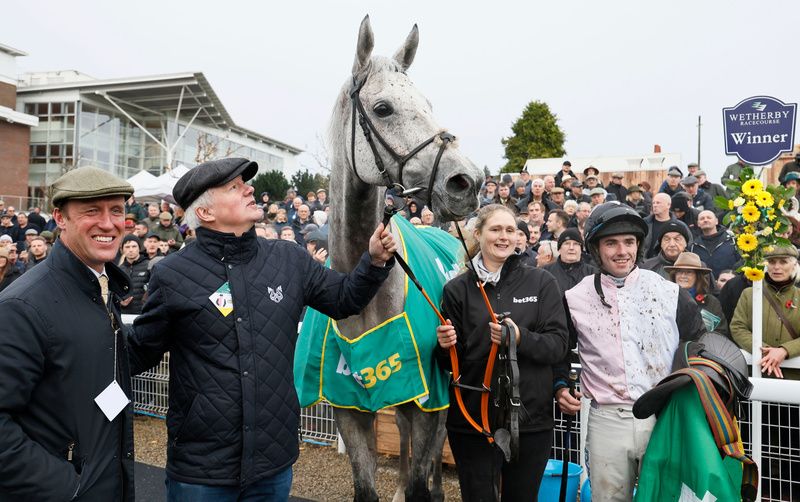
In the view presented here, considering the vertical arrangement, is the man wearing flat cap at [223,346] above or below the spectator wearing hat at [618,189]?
below

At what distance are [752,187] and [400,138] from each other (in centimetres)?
215

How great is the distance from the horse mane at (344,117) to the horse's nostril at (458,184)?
62cm

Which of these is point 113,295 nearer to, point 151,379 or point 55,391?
point 55,391

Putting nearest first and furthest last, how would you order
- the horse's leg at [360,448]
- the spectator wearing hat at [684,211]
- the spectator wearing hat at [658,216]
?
the horse's leg at [360,448]
the spectator wearing hat at [658,216]
the spectator wearing hat at [684,211]

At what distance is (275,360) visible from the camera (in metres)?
2.24

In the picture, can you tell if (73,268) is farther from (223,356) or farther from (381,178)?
(381,178)

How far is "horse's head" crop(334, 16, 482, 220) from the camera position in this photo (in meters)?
2.46

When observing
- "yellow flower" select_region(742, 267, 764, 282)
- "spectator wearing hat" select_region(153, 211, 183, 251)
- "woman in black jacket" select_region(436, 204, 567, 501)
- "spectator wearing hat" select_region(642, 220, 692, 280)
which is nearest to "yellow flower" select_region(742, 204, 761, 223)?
"yellow flower" select_region(742, 267, 764, 282)

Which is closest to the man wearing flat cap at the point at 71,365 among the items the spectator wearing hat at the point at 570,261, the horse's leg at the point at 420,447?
→ the horse's leg at the point at 420,447

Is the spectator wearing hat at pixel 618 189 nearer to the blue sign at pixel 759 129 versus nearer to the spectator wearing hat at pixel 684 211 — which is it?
the spectator wearing hat at pixel 684 211

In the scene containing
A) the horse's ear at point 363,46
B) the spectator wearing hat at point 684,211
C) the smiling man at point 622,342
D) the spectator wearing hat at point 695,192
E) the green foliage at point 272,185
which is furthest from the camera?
the green foliage at point 272,185

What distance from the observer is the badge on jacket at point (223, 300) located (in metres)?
2.17

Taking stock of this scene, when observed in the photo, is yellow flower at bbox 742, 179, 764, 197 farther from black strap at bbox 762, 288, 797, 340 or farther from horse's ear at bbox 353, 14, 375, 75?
horse's ear at bbox 353, 14, 375, 75

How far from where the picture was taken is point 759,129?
195 inches
